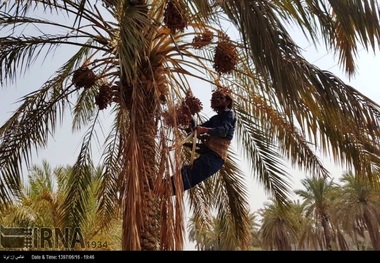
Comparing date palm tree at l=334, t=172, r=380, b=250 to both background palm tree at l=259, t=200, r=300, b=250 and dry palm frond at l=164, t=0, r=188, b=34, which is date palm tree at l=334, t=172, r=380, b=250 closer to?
background palm tree at l=259, t=200, r=300, b=250

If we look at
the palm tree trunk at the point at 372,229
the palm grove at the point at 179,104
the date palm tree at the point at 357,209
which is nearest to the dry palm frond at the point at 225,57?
the palm grove at the point at 179,104

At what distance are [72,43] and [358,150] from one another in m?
3.60

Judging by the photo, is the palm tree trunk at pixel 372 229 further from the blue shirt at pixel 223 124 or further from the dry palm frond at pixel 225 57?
the dry palm frond at pixel 225 57

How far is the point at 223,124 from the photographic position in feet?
13.7

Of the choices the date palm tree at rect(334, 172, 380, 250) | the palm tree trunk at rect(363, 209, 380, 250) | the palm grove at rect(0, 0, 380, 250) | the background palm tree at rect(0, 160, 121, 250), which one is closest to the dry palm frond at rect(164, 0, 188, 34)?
the palm grove at rect(0, 0, 380, 250)

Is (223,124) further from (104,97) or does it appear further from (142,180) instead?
(104,97)

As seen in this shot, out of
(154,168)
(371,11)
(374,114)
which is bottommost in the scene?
(154,168)

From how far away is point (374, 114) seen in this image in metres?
4.06

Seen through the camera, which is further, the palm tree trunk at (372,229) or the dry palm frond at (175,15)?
the palm tree trunk at (372,229)

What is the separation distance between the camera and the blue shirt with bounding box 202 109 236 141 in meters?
4.05

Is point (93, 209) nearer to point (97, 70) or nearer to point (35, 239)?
point (35, 239)

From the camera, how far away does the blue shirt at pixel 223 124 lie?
13.3 feet

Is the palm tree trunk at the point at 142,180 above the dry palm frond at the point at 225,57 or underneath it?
underneath

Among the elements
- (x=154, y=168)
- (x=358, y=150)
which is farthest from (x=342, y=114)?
(x=154, y=168)
